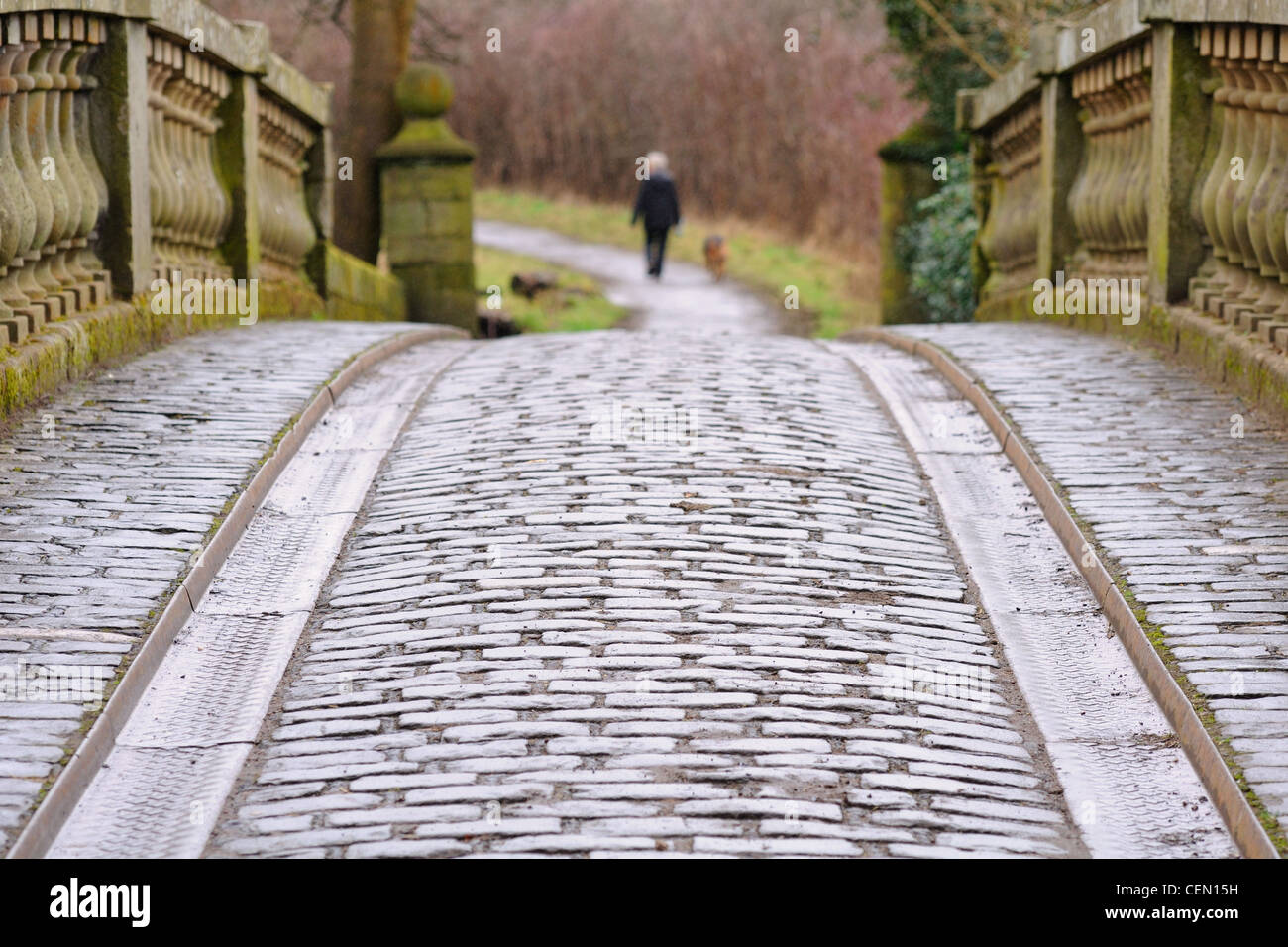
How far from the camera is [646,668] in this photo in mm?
5508

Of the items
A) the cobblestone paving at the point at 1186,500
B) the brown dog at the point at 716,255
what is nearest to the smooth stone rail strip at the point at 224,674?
the cobblestone paving at the point at 1186,500

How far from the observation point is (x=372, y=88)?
1880cm

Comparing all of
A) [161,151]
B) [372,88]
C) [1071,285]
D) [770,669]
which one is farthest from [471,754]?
[372,88]

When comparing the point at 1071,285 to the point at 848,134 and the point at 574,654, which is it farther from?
the point at 848,134

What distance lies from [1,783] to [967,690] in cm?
290

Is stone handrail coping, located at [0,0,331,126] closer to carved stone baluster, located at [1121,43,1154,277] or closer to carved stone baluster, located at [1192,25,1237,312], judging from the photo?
carved stone baluster, located at [1121,43,1154,277]

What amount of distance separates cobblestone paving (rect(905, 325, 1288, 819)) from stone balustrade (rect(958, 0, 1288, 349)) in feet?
1.58

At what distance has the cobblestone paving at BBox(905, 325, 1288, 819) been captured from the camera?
5.29 m

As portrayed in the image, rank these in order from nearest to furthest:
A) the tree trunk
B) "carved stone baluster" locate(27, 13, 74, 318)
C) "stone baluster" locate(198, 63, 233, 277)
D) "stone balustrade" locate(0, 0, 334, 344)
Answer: "stone balustrade" locate(0, 0, 334, 344) → "carved stone baluster" locate(27, 13, 74, 318) → "stone baluster" locate(198, 63, 233, 277) → the tree trunk

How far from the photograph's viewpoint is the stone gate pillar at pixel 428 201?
1808 cm

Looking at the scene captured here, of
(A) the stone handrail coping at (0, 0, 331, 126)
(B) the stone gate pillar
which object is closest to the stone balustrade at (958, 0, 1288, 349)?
(A) the stone handrail coping at (0, 0, 331, 126)
